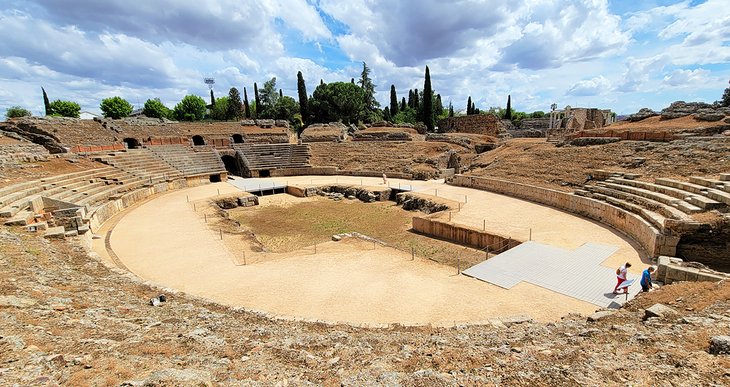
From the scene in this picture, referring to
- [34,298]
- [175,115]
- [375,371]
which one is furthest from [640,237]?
[175,115]

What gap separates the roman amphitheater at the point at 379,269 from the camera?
416 cm

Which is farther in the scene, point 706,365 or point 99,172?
point 99,172

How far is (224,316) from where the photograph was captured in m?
6.44

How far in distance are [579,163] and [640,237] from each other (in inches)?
360

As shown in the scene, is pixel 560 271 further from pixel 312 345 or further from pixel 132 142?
pixel 132 142

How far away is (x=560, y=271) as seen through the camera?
9430mm

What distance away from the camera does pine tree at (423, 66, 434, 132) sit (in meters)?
45.0

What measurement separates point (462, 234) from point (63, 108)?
5714cm

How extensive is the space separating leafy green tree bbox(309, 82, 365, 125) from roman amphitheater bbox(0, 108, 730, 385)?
26.3 metres

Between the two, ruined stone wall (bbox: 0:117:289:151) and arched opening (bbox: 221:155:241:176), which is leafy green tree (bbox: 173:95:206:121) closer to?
ruined stone wall (bbox: 0:117:289:151)

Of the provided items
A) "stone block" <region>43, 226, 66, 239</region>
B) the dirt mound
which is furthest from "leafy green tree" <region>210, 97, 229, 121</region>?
the dirt mound

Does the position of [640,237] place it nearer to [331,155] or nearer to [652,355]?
[652,355]

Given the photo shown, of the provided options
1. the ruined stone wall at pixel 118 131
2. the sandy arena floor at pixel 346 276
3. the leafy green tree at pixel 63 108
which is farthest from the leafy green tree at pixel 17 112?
the sandy arena floor at pixel 346 276

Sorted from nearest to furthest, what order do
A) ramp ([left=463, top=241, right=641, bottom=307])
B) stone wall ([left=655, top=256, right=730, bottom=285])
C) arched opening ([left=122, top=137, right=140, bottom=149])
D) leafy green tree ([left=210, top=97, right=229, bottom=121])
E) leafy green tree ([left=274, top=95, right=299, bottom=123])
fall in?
stone wall ([left=655, top=256, right=730, bottom=285]) → ramp ([left=463, top=241, right=641, bottom=307]) → arched opening ([left=122, top=137, right=140, bottom=149]) → leafy green tree ([left=274, top=95, right=299, bottom=123]) → leafy green tree ([left=210, top=97, right=229, bottom=121])
